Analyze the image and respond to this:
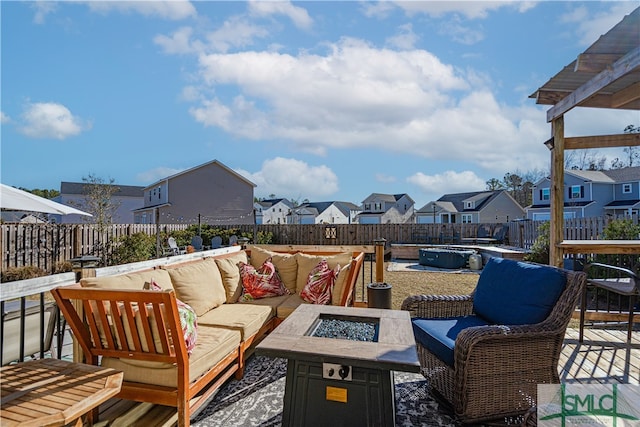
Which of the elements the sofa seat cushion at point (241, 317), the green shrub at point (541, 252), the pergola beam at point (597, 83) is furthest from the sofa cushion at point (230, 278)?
the green shrub at point (541, 252)

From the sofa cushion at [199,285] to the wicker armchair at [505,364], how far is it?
6.93 feet

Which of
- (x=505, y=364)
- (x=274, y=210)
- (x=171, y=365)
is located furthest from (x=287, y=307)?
(x=274, y=210)

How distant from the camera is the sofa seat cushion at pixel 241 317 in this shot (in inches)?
115

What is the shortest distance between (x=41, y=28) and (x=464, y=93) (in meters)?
6.97

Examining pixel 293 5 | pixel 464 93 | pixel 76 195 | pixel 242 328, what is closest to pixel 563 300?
pixel 242 328

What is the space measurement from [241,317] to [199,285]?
0.49 meters

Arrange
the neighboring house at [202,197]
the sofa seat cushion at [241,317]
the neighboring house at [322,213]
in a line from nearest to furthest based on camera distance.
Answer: the sofa seat cushion at [241,317], the neighboring house at [202,197], the neighboring house at [322,213]

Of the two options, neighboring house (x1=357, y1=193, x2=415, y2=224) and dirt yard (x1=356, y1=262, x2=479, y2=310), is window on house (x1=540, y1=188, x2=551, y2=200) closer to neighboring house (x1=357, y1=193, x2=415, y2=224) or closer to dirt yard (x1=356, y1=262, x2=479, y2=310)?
neighboring house (x1=357, y1=193, x2=415, y2=224)

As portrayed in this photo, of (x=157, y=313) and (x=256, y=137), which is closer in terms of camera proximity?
(x=157, y=313)

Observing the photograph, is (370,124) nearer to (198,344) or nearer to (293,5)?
(293,5)

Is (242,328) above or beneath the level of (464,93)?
beneath

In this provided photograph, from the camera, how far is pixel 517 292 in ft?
8.47

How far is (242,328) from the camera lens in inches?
114

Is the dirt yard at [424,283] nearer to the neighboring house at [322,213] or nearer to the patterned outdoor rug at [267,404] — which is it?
the patterned outdoor rug at [267,404]
